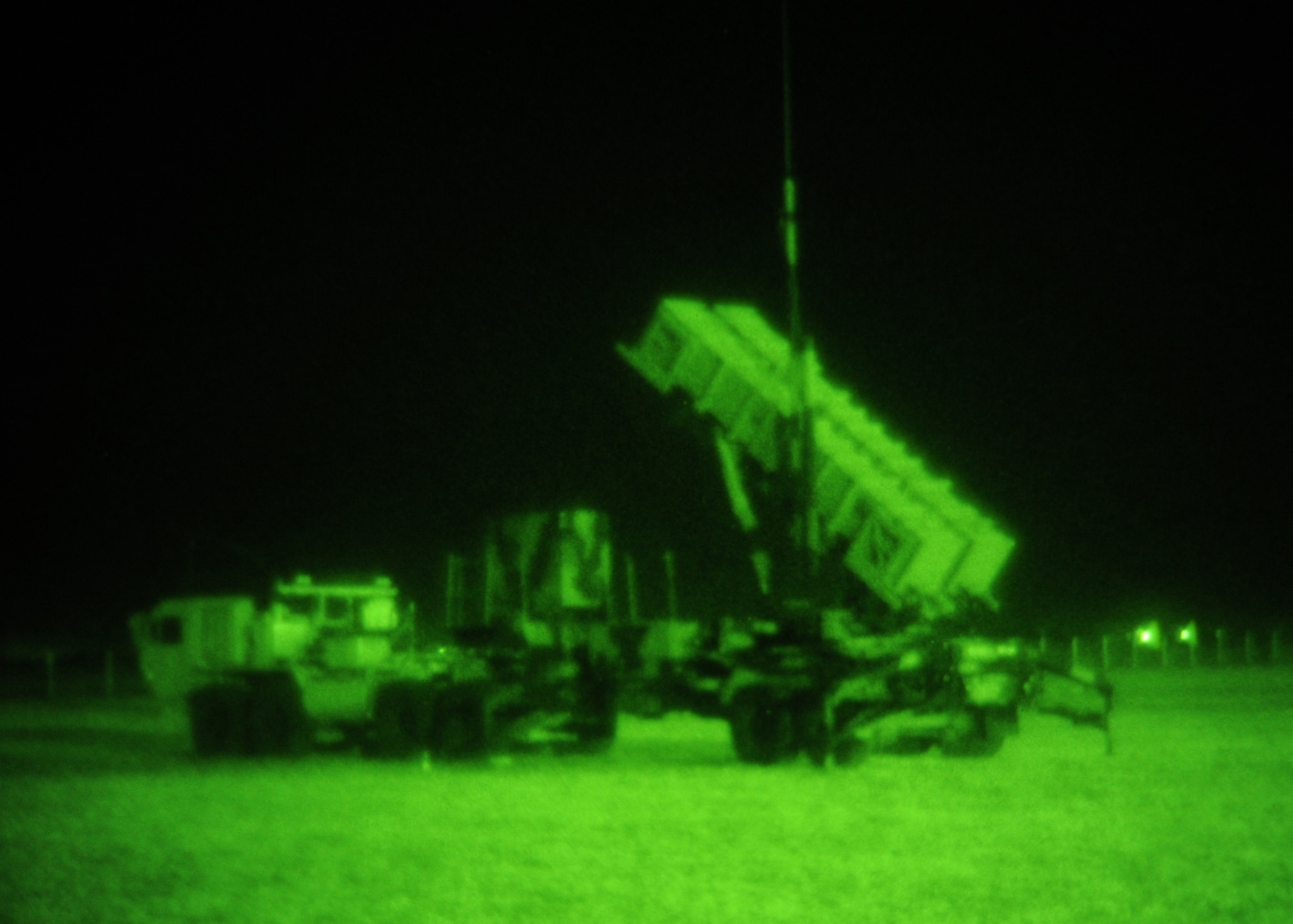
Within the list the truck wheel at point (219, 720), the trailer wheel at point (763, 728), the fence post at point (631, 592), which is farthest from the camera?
the truck wheel at point (219, 720)

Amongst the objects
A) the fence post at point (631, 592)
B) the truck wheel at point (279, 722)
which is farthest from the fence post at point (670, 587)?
the truck wheel at point (279, 722)

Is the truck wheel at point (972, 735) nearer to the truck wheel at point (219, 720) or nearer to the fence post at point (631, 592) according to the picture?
the fence post at point (631, 592)

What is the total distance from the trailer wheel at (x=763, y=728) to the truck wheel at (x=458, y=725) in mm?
3250

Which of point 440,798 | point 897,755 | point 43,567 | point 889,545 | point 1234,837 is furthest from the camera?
point 43,567

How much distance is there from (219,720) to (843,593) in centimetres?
847

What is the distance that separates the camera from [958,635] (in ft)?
65.2

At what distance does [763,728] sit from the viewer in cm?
2020

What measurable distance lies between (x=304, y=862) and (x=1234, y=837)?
21.3ft

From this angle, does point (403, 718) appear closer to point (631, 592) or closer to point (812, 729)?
point (631, 592)

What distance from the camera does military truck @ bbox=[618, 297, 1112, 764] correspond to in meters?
19.7

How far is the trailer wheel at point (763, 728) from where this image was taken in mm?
20094

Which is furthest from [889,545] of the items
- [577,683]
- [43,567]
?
[43,567]

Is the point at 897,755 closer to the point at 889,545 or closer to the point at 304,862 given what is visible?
the point at 889,545

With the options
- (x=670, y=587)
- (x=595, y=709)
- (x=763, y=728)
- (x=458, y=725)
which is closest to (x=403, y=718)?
(x=458, y=725)
